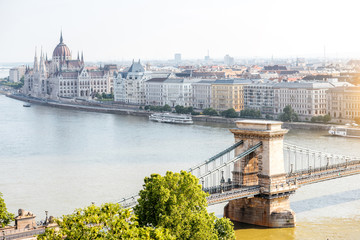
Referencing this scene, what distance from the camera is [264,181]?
15.8m

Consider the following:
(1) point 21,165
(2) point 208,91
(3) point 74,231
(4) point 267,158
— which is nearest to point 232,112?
(2) point 208,91

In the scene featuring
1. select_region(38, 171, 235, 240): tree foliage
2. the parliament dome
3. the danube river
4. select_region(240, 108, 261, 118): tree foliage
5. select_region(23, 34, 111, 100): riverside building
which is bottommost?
the danube river

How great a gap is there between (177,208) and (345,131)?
24.1 meters

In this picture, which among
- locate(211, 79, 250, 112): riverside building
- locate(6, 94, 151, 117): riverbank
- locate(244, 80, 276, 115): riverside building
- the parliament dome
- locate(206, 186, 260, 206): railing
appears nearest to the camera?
locate(206, 186, 260, 206): railing

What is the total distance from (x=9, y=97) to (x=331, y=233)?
70.8m

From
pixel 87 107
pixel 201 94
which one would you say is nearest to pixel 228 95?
pixel 201 94

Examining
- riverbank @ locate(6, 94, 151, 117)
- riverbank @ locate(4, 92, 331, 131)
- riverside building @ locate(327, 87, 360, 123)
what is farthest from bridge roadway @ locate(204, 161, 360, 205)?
riverbank @ locate(6, 94, 151, 117)

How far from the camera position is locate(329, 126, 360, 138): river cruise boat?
34.0 m

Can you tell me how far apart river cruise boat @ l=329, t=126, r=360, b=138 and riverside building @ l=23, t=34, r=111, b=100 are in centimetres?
4132

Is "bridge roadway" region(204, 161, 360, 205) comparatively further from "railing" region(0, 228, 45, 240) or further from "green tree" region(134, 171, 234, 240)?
"railing" region(0, 228, 45, 240)

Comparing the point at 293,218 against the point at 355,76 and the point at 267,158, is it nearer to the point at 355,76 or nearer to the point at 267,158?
the point at 267,158

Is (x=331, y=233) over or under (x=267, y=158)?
under

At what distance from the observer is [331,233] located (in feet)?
48.9

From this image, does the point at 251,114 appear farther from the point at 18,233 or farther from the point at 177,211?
the point at 18,233
